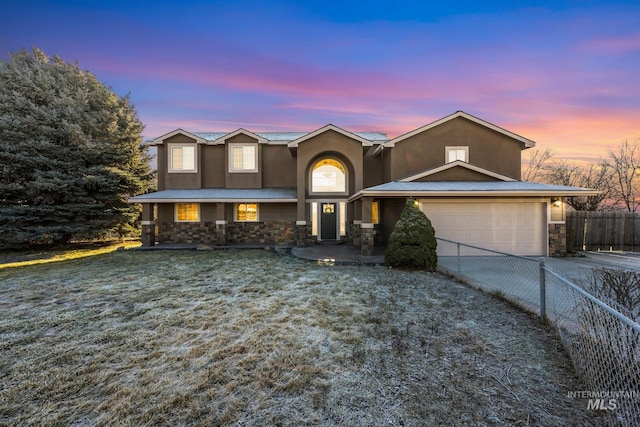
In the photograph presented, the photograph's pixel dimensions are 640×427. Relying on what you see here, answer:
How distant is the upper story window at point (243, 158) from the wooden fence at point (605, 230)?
618 inches

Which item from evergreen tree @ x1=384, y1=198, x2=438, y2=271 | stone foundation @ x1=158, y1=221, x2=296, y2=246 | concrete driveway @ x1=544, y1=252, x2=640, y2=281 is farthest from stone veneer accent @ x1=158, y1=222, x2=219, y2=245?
concrete driveway @ x1=544, y1=252, x2=640, y2=281

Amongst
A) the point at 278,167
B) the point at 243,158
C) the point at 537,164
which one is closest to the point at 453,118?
the point at 278,167

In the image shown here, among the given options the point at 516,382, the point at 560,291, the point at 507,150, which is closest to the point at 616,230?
the point at 507,150

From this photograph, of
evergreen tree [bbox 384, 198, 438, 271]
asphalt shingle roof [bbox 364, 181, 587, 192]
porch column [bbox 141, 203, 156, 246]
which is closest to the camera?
evergreen tree [bbox 384, 198, 438, 271]

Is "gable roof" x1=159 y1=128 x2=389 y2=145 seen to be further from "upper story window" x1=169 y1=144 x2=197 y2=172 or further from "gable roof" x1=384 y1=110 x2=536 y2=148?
"gable roof" x1=384 y1=110 x2=536 y2=148

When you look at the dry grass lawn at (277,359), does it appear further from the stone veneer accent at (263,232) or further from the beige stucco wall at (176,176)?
the beige stucco wall at (176,176)

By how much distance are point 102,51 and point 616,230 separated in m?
25.9

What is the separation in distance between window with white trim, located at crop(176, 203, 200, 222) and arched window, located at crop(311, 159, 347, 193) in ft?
21.8

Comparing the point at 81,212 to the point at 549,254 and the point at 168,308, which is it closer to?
the point at 168,308

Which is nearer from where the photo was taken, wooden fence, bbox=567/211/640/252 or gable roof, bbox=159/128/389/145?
wooden fence, bbox=567/211/640/252

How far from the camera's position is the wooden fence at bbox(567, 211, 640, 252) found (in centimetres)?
1143

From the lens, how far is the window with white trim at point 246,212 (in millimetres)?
13977

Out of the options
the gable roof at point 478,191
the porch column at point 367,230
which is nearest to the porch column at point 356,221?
the porch column at point 367,230

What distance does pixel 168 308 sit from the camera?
16.4 feet
